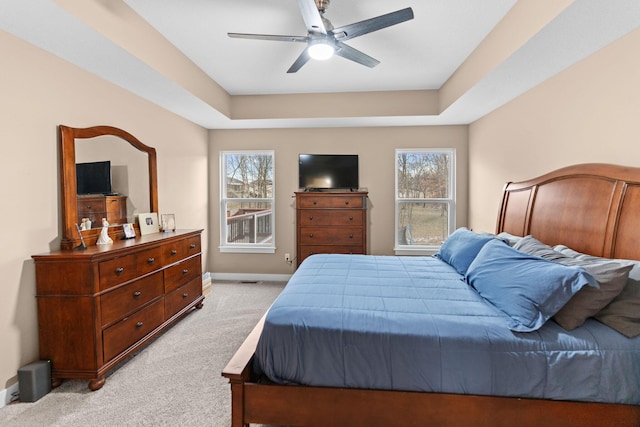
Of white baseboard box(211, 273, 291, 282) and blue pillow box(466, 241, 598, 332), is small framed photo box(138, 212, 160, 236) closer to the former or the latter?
white baseboard box(211, 273, 291, 282)

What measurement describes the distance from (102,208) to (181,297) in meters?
1.17

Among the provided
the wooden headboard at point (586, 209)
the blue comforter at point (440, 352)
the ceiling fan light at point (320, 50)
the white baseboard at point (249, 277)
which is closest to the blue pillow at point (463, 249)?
the wooden headboard at point (586, 209)

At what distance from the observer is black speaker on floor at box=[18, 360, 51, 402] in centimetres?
194

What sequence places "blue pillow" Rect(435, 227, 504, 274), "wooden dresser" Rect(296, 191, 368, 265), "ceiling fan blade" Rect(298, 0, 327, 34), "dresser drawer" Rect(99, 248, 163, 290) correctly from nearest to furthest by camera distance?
"ceiling fan blade" Rect(298, 0, 327, 34) → "dresser drawer" Rect(99, 248, 163, 290) → "blue pillow" Rect(435, 227, 504, 274) → "wooden dresser" Rect(296, 191, 368, 265)

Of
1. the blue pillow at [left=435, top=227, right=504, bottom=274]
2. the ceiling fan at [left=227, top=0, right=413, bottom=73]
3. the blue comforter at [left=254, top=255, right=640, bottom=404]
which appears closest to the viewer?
the blue comforter at [left=254, top=255, right=640, bottom=404]

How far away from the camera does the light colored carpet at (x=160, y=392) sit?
1.81 meters

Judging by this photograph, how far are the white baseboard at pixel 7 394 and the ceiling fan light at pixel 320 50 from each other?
3128 millimetres

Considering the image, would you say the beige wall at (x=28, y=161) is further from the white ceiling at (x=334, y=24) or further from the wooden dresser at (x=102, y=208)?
the white ceiling at (x=334, y=24)

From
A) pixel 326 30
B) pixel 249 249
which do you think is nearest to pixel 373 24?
pixel 326 30

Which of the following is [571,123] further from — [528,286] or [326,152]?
[326,152]

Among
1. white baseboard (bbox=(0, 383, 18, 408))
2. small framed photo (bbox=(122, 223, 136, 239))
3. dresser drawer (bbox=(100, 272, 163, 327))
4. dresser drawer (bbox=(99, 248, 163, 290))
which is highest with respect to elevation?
small framed photo (bbox=(122, 223, 136, 239))

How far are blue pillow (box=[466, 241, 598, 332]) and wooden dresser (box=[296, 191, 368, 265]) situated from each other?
246cm

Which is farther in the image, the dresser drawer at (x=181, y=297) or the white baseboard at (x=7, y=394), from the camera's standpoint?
the dresser drawer at (x=181, y=297)

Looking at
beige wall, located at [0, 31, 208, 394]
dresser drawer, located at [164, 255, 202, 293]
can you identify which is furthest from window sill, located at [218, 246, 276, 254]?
beige wall, located at [0, 31, 208, 394]
